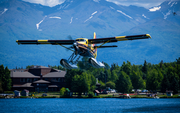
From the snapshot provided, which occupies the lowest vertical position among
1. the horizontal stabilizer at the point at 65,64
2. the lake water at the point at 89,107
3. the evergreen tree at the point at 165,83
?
the lake water at the point at 89,107

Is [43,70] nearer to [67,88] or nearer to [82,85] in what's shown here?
[67,88]

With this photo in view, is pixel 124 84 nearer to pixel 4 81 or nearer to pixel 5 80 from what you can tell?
pixel 5 80

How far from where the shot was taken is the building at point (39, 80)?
101m

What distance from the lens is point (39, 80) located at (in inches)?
4092

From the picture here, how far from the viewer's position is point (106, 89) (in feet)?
350

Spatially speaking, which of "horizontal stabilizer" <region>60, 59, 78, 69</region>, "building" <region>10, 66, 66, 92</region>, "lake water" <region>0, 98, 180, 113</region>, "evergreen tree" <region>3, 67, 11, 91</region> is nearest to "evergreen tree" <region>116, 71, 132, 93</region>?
"lake water" <region>0, 98, 180, 113</region>

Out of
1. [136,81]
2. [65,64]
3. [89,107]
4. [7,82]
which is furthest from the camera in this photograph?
[136,81]

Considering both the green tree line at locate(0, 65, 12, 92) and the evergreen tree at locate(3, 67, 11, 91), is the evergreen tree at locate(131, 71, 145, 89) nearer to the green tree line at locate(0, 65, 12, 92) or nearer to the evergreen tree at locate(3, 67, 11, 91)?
the evergreen tree at locate(3, 67, 11, 91)

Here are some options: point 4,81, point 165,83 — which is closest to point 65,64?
point 165,83

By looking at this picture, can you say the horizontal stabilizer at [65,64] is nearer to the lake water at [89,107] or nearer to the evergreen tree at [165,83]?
the lake water at [89,107]

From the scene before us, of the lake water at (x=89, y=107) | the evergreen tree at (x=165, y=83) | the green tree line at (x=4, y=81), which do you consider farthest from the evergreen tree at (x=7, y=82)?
the evergreen tree at (x=165, y=83)

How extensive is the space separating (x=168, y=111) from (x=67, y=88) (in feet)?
138

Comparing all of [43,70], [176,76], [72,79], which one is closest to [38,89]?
[43,70]

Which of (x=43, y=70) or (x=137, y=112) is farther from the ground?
(x=43, y=70)
